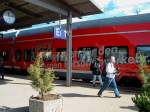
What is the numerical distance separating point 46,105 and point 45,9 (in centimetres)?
975

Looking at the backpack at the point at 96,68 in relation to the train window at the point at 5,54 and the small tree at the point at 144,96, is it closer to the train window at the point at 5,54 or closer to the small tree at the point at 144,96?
the small tree at the point at 144,96

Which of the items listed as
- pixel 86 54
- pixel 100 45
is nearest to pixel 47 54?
pixel 86 54

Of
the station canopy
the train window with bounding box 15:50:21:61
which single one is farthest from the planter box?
the train window with bounding box 15:50:21:61

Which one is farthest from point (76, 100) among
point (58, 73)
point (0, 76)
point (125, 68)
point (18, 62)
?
point (18, 62)

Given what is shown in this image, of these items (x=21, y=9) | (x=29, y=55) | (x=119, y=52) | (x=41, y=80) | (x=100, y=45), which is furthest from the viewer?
(x=29, y=55)

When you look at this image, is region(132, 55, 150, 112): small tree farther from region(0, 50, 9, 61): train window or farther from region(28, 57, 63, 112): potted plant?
region(0, 50, 9, 61): train window

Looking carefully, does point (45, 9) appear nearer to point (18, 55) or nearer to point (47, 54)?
point (47, 54)

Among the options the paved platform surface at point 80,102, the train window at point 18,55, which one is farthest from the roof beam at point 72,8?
the train window at point 18,55

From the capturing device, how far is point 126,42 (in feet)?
54.1

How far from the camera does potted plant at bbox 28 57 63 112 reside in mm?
9094

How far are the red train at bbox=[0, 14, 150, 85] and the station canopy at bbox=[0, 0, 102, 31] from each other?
1.25 meters

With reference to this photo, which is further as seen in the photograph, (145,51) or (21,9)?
(21,9)

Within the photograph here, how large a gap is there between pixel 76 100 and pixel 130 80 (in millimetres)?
4809

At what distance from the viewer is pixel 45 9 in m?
18.0
